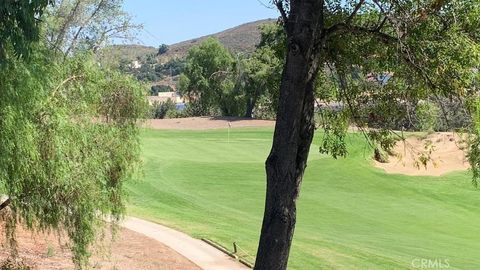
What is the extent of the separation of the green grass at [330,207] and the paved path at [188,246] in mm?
558

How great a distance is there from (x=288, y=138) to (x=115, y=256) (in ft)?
35.4

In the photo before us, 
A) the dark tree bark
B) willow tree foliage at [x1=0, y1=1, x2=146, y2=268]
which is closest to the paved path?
willow tree foliage at [x1=0, y1=1, x2=146, y2=268]

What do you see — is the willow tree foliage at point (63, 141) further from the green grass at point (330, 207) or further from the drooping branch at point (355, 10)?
the green grass at point (330, 207)

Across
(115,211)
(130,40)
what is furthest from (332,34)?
(130,40)

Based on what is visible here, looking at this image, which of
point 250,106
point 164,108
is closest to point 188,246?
point 250,106

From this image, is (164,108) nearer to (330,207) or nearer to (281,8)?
(330,207)

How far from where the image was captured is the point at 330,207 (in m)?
24.9

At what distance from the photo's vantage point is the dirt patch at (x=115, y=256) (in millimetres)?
14938

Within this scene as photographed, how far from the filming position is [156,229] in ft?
64.7

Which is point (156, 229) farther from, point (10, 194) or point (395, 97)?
point (395, 97)

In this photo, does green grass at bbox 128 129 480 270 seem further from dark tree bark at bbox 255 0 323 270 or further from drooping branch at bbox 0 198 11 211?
dark tree bark at bbox 255 0 323 270

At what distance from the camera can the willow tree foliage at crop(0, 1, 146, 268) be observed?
7.09 m

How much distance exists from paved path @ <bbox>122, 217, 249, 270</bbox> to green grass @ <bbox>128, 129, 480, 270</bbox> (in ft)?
1.83

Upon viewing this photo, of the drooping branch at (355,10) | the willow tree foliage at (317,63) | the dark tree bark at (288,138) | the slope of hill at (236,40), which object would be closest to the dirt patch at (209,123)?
the drooping branch at (355,10)
